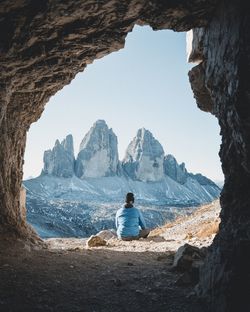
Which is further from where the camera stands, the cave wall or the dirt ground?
the dirt ground

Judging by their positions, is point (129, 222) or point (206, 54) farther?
point (129, 222)

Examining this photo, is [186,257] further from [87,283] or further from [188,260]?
[87,283]

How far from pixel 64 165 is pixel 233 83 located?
7774 inches

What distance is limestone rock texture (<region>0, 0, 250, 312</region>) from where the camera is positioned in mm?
5148

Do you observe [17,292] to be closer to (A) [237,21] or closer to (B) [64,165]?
(A) [237,21]

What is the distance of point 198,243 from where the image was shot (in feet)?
38.9

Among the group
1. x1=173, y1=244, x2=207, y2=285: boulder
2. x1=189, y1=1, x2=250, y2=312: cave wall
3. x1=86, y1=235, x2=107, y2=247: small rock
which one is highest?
x1=189, y1=1, x2=250, y2=312: cave wall

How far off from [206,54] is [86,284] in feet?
17.7

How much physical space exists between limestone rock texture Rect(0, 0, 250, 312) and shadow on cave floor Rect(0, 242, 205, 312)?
897 millimetres

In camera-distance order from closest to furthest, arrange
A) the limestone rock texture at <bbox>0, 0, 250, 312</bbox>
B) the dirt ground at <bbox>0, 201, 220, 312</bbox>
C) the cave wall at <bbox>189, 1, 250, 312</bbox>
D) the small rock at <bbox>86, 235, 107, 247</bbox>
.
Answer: the cave wall at <bbox>189, 1, 250, 312</bbox> < the limestone rock texture at <bbox>0, 0, 250, 312</bbox> < the dirt ground at <bbox>0, 201, 220, 312</bbox> < the small rock at <bbox>86, 235, 107, 247</bbox>

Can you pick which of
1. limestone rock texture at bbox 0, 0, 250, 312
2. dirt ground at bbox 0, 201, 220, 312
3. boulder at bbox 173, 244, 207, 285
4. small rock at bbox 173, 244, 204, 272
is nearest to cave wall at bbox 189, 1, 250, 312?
limestone rock texture at bbox 0, 0, 250, 312

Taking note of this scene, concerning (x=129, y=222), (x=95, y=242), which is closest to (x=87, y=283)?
(x=95, y=242)

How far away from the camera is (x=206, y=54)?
23.9 ft

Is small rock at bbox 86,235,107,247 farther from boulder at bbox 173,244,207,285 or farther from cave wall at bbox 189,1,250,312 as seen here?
cave wall at bbox 189,1,250,312
